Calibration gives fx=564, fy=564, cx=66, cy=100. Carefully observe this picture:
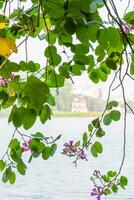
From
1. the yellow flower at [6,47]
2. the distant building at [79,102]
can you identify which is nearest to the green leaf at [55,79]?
the yellow flower at [6,47]

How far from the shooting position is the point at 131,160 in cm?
2141

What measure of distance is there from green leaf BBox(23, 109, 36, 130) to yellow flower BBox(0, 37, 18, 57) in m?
0.23

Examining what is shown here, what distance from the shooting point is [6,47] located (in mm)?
613

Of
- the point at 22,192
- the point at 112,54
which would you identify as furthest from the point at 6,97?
the point at 22,192

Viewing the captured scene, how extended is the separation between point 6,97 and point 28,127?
204mm

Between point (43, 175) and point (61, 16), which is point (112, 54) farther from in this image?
point (43, 175)

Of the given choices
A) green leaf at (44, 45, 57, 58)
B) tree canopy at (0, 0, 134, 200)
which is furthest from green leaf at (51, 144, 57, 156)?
green leaf at (44, 45, 57, 58)

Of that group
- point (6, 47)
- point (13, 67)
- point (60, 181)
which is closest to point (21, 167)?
point (13, 67)

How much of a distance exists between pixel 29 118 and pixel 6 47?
0.84ft

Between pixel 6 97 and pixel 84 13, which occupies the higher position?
pixel 84 13

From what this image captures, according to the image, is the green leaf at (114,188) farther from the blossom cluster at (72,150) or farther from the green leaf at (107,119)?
the green leaf at (107,119)

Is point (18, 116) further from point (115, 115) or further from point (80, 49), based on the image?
point (115, 115)

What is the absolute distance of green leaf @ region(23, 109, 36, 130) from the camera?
2.74 feet

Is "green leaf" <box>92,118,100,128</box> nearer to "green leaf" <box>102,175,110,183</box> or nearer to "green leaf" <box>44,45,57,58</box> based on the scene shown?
"green leaf" <box>102,175,110,183</box>
